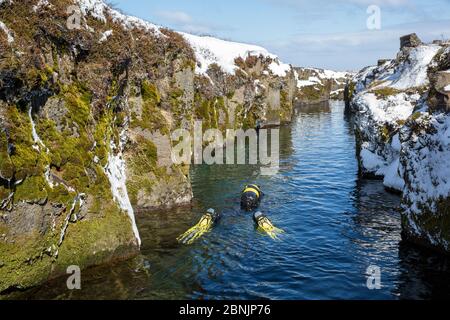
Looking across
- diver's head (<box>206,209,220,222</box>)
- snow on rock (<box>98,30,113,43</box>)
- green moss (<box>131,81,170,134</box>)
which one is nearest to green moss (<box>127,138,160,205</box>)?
green moss (<box>131,81,170,134</box>)

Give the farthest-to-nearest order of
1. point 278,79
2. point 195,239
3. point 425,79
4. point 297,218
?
point 278,79 < point 425,79 < point 297,218 < point 195,239

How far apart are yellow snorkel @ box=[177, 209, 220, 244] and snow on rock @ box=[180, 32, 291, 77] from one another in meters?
28.1

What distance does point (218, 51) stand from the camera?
62.4m

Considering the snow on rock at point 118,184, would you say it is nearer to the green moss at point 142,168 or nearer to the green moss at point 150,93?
the green moss at point 142,168

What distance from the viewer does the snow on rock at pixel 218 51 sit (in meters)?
55.0

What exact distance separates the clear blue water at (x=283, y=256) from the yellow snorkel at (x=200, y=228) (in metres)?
0.51

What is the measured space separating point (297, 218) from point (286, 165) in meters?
19.4

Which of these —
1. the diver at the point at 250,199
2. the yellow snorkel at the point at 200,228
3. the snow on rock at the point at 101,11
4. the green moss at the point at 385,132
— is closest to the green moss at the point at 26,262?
the yellow snorkel at the point at 200,228

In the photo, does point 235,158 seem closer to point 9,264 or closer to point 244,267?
point 244,267

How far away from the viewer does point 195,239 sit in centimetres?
2477

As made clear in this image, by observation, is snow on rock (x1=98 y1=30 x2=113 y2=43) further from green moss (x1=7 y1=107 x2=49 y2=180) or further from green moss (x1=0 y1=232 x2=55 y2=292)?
green moss (x1=0 y1=232 x2=55 y2=292)

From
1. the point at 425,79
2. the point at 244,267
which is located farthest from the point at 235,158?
the point at 244,267

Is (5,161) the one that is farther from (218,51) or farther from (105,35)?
(218,51)

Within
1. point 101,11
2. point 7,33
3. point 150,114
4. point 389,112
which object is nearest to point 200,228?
point 150,114
